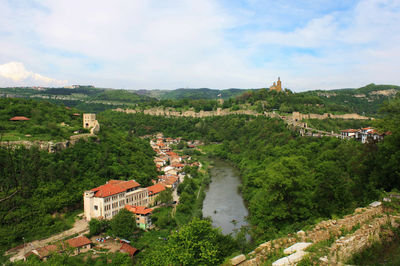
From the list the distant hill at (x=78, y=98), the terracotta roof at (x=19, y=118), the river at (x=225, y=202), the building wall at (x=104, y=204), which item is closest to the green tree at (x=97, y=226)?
the building wall at (x=104, y=204)

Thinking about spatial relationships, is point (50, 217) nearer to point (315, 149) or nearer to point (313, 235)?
point (313, 235)

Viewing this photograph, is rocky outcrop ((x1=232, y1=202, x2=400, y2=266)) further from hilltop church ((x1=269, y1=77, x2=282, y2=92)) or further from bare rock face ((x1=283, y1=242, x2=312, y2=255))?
hilltop church ((x1=269, y1=77, x2=282, y2=92))

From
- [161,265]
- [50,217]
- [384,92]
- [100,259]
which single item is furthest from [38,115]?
[384,92]

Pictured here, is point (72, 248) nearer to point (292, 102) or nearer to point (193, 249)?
Answer: point (193, 249)

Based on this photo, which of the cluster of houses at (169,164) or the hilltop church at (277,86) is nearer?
the cluster of houses at (169,164)

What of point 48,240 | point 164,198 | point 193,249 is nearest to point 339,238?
point 193,249

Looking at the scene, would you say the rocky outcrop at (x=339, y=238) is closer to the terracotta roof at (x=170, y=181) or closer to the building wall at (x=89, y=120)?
the terracotta roof at (x=170, y=181)
